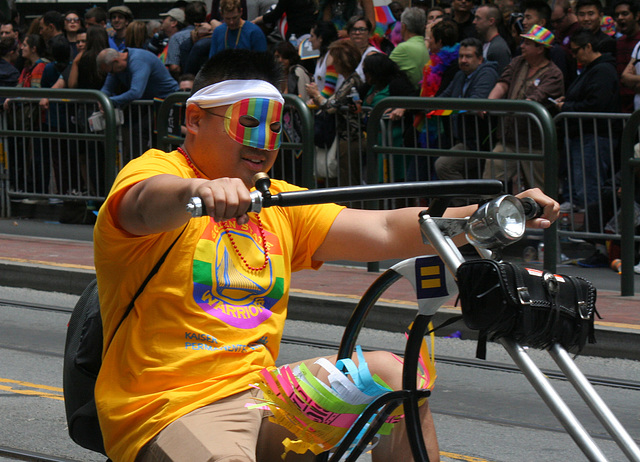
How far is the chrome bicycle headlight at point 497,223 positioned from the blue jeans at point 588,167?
601 centimetres

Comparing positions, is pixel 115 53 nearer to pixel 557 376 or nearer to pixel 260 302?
pixel 557 376

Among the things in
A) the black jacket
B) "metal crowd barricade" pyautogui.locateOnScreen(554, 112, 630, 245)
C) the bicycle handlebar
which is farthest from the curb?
the bicycle handlebar

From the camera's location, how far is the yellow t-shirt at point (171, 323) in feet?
7.91

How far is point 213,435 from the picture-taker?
7.40 ft

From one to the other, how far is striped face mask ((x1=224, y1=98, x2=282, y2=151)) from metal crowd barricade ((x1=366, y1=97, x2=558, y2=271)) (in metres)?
4.61

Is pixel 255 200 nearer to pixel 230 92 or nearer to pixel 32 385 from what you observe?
pixel 230 92

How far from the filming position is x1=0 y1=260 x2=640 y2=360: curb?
6.19 metres

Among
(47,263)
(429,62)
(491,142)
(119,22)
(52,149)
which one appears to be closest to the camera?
(491,142)

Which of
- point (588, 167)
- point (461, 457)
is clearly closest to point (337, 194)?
point (461, 457)

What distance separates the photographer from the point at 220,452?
2.20 meters

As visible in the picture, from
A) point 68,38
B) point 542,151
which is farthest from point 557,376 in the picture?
point 68,38

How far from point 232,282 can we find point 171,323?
18cm

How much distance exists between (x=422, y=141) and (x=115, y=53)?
3.94 metres

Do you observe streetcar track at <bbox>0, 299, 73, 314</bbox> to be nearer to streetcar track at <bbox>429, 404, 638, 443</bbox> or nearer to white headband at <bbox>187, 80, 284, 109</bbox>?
streetcar track at <bbox>429, 404, 638, 443</bbox>
